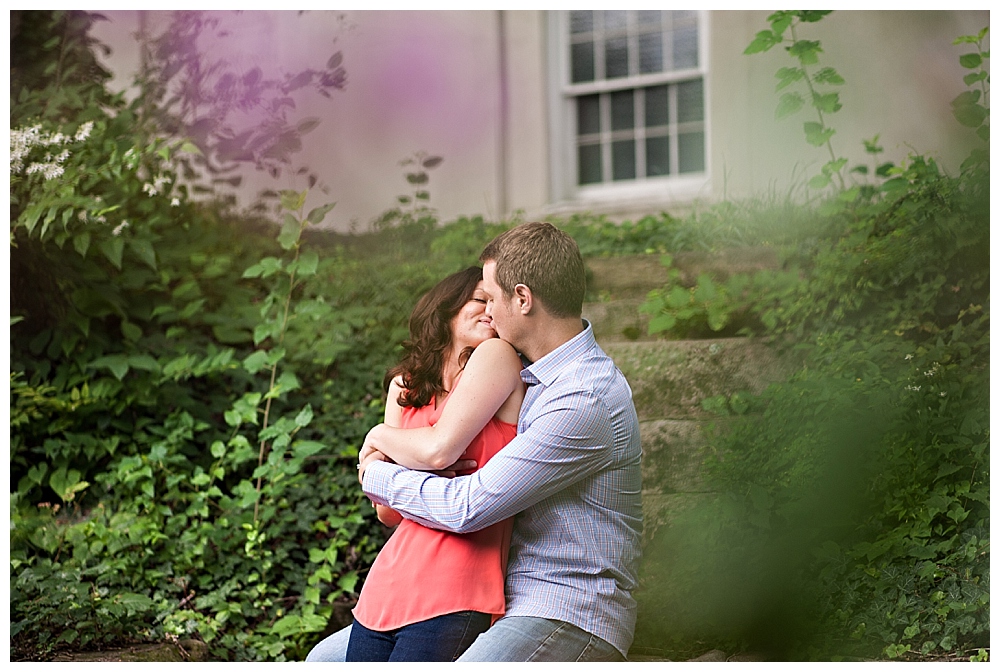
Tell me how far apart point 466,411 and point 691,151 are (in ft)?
12.8

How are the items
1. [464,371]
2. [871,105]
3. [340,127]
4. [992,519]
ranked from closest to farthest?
[464,371] < [992,519] < [871,105] < [340,127]

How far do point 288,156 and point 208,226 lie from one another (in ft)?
1.46

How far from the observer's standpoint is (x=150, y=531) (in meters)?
2.67

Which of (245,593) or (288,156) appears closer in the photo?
(245,593)

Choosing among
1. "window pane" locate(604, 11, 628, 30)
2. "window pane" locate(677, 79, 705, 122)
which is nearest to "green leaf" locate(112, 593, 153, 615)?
"window pane" locate(677, 79, 705, 122)

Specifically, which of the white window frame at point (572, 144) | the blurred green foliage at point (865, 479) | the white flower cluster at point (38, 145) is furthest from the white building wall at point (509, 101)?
the white flower cluster at point (38, 145)

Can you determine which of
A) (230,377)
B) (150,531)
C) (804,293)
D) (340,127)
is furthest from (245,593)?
(340,127)

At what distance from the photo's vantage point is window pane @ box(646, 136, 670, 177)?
521cm

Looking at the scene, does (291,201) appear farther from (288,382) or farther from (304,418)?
(304,418)

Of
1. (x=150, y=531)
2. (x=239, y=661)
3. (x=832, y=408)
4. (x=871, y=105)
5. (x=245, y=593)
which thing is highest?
(x=871, y=105)

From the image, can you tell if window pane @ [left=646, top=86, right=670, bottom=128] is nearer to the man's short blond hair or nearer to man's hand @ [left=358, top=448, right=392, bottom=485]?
the man's short blond hair

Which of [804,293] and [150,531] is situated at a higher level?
[804,293]

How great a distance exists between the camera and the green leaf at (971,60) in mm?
2613
